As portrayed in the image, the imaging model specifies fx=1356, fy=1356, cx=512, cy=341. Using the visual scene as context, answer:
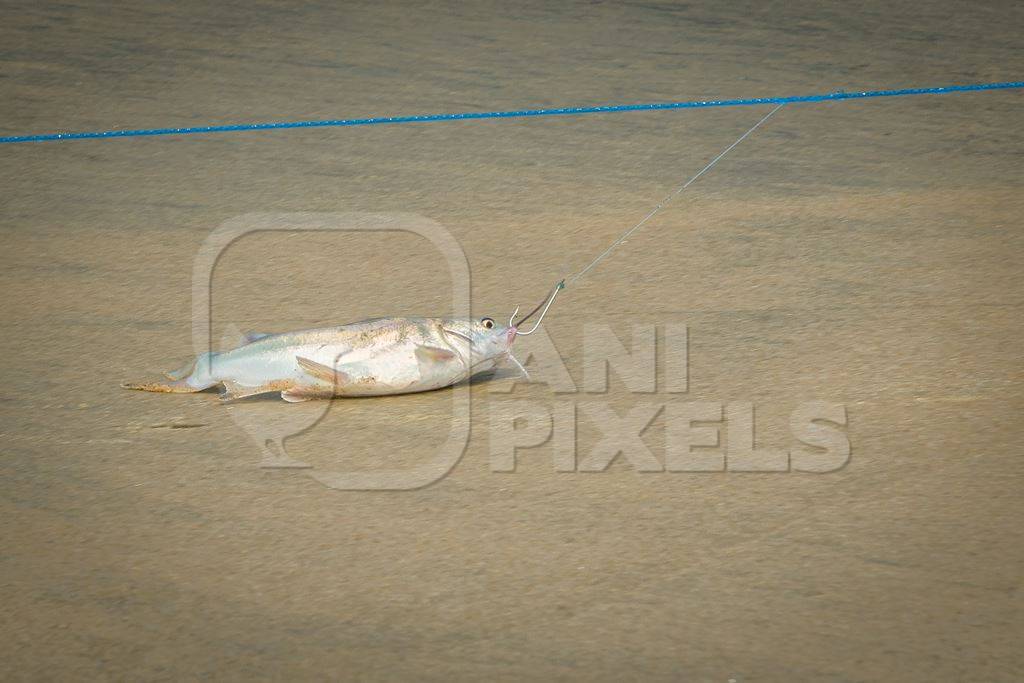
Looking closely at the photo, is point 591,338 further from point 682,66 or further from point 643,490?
point 682,66

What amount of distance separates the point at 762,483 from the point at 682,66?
271 cm

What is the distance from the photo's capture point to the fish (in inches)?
99.0

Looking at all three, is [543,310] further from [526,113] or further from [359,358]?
[526,113]

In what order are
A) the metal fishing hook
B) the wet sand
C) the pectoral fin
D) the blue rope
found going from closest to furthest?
the wet sand
the pectoral fin
the metal fishing hook
the blue rope

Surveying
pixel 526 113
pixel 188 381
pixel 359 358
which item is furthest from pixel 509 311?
pixel 526 113

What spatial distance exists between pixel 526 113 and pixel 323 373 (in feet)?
6.78

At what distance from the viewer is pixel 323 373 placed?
250 centimetres

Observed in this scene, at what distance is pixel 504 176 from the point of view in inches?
153

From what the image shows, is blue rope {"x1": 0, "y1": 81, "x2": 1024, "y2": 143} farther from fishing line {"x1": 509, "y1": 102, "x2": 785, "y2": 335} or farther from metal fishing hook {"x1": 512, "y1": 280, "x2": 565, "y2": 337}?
metal fishing hook {"x1": 512, "y1": 280, "x2": 565, "y2": 337}

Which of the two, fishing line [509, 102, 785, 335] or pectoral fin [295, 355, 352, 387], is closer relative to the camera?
pectoral fin [295, 355, 352, 387]

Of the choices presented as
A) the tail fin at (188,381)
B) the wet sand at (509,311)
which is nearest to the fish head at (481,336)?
the wet sand at (509,311)

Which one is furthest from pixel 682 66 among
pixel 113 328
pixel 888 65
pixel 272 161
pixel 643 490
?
pixel 643 490

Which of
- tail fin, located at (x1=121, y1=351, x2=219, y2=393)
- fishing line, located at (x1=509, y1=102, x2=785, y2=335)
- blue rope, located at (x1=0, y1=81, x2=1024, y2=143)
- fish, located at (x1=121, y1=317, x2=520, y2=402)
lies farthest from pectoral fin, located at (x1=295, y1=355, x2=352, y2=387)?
blue rope, located at (x1=0, y1=81, x2=1024, y2=143)

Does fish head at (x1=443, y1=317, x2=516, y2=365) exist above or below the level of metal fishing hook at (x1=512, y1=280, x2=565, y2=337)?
below
